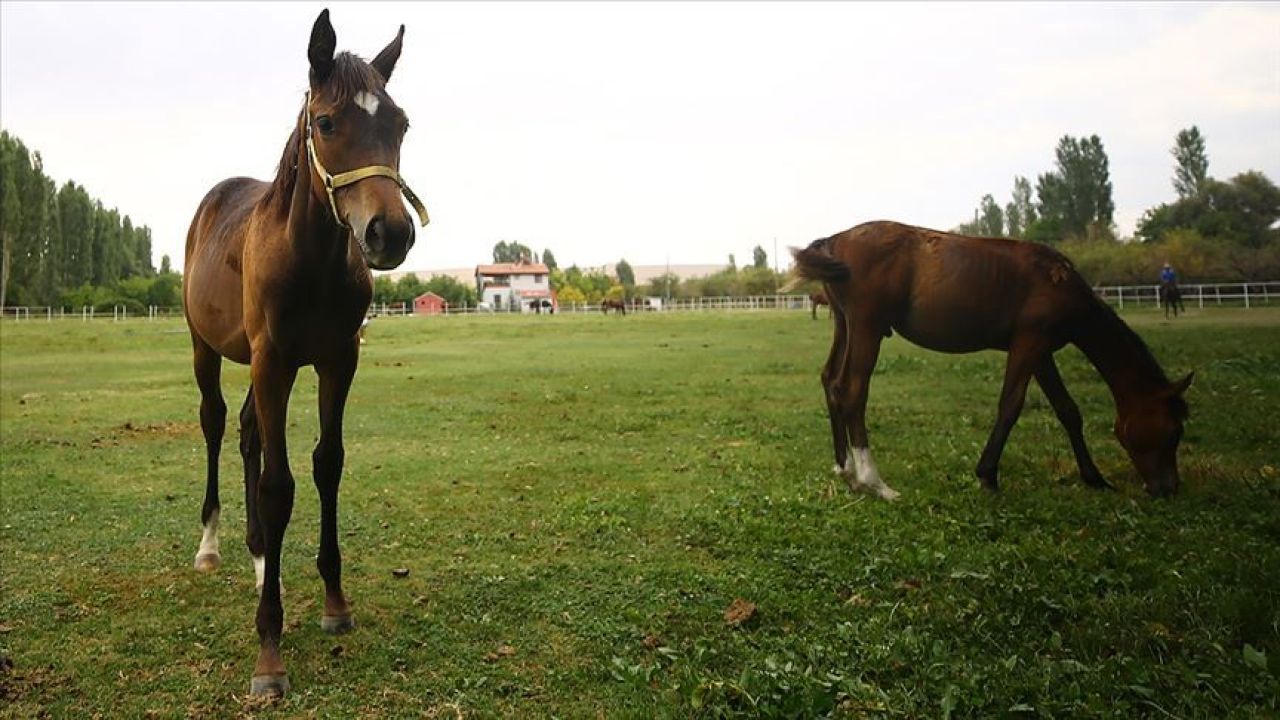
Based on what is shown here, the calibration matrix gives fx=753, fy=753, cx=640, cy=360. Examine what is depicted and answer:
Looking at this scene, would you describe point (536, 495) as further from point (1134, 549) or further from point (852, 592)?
point (1134, 549)

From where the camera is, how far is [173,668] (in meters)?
3.47

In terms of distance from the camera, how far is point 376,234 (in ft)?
9.64

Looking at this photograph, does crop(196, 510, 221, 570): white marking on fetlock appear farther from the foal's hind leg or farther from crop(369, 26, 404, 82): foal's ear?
crop(369, 26, 404, 82): foal's ear

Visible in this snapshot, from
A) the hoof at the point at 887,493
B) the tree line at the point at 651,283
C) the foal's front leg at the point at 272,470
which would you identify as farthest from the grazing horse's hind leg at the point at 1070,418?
the tree line at the point at 651,283

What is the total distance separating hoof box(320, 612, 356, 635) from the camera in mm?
3900

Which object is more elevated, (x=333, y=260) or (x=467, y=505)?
(x=333, y=260)

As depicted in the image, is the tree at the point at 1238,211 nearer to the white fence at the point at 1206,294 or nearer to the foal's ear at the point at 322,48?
the white fence at the point at 1206,294

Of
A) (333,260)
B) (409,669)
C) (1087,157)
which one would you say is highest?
(1087,157)

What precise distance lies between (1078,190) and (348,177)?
7048cm

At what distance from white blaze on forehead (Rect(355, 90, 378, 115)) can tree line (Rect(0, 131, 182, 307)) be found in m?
67.2

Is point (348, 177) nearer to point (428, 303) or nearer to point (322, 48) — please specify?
point (322, 48)

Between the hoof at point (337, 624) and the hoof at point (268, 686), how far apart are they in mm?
632

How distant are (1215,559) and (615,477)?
4595 mm

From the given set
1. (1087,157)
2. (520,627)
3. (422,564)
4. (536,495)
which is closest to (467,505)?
(536,495)
